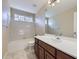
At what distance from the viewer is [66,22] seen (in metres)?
2.13

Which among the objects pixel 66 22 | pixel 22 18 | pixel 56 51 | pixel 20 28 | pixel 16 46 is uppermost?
pixel 22 18

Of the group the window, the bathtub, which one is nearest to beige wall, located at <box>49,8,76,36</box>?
the bathtub

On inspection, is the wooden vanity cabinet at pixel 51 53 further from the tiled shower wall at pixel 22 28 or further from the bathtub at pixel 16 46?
the tiled shower wall at pixel 22 28

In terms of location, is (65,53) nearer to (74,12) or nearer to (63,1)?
(74,12)

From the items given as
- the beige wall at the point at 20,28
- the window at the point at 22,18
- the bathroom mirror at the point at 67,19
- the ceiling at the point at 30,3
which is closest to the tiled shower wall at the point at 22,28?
the beige wall at the point at 20,28

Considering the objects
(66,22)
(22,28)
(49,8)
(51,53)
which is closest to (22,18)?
(22,28)

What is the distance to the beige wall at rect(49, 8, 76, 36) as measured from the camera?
191 cm

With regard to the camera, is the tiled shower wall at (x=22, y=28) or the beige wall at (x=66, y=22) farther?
the tiled shower wall at (x=22, y=28)

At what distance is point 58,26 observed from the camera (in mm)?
2537

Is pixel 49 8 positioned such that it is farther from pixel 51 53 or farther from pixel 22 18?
pixel 22 18

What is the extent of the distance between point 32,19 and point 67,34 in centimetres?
434

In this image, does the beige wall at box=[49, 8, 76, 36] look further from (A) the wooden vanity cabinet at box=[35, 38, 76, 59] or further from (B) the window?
(B) the window

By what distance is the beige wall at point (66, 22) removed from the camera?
191cm

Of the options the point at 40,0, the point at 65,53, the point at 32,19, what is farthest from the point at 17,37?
the point at 65,53
